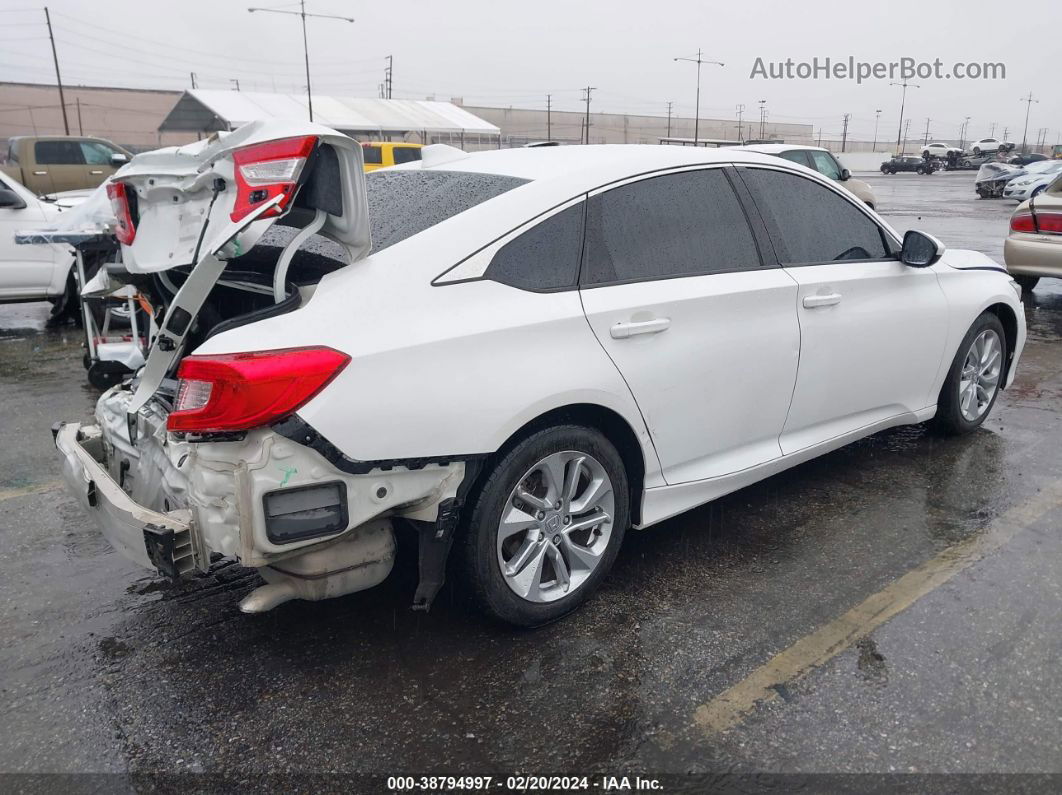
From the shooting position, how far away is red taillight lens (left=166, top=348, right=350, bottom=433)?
2.37 m

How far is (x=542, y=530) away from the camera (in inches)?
117

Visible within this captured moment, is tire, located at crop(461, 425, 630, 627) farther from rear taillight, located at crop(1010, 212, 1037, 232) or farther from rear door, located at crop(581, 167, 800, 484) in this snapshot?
rear taillight, located at crop(1010, 212, 1037, 232)

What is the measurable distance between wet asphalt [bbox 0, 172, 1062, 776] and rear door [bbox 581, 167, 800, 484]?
1.79 feet

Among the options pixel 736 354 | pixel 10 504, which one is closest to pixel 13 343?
pixel 10 504

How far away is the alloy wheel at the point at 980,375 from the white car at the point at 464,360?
1.23 metres

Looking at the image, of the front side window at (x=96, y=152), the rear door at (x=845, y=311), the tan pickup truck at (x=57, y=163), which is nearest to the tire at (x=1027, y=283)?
the rear door at (x=845, y=311)

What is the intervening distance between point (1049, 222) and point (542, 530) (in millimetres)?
8021

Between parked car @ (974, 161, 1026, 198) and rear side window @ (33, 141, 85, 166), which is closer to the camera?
rear side window @ (33, 141, 85, 166)

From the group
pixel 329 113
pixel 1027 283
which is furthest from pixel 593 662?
pixel 329 113

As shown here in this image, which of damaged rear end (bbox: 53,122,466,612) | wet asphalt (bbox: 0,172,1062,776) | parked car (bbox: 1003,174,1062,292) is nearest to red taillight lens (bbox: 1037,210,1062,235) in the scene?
parked car (bbox: 1003,174,1062,292)

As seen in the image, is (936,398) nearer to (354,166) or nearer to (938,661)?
(938,661)

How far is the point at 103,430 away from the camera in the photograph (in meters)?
3.26

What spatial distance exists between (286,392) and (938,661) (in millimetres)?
2227

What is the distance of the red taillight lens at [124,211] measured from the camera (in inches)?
122
